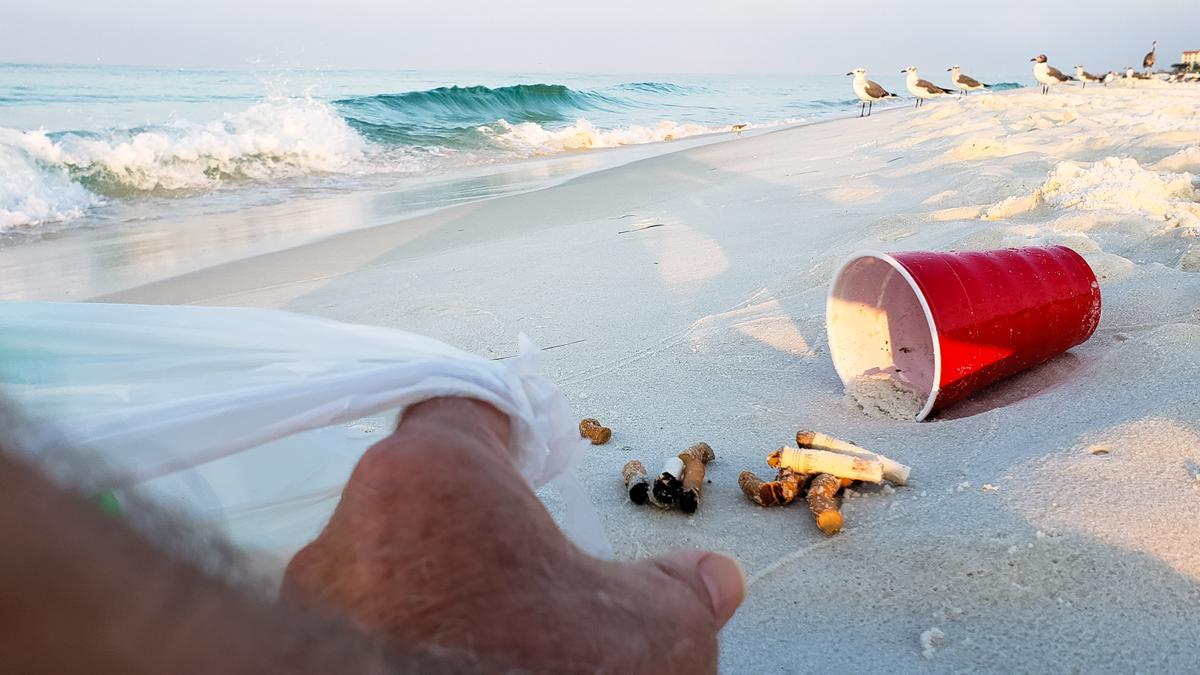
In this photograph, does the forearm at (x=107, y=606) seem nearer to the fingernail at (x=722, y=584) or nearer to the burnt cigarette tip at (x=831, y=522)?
the fingernail at (x=722, y=584)

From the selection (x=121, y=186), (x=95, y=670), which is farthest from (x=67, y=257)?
(x=95, y=670)

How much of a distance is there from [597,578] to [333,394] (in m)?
0.41

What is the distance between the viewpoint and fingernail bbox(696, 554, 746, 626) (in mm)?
779

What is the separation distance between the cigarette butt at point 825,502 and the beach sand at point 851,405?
37 mm

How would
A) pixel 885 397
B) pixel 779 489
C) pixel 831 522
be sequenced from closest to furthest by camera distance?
pixel 831 522 < pixel 779 489 < pixel 885 397

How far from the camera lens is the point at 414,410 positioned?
910mm

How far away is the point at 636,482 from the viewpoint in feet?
6.24

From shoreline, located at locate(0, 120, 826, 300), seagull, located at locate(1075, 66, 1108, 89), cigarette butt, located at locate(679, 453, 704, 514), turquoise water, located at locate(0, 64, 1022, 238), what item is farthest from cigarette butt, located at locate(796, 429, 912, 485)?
seagull, located at locate(1075, 66, 1108, 89)

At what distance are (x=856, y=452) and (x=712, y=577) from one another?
1224 millimetres

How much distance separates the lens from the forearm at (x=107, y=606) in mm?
330

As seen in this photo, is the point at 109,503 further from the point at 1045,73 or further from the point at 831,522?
the point at 1045,73

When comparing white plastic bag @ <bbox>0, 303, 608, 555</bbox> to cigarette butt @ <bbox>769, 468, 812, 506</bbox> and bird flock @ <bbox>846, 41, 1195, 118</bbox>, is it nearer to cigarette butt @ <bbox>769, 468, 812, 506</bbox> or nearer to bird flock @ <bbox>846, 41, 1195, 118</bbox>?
cigarette butt @ <bbox>769, 468, 812, 506</bbox>

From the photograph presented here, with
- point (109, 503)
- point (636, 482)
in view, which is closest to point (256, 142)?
point (636, 482)

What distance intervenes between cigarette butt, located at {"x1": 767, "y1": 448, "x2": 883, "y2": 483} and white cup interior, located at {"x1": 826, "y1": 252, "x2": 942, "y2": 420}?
709mm
